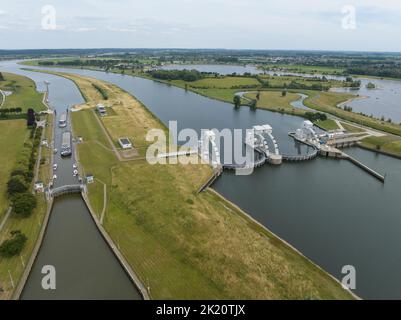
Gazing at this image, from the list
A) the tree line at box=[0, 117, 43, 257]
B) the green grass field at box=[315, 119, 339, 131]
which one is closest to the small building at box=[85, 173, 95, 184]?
the tree line at box=[0, 117, 43, 257]

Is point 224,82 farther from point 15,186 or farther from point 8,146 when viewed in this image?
point 15,186

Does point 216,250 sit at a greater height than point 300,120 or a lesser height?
lesser

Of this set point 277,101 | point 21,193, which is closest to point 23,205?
point 21,193

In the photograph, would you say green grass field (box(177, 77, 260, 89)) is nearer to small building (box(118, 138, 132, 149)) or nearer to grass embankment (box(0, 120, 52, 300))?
small building (box(118, 138, 132, 149))

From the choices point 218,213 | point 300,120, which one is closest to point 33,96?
point 300,120
